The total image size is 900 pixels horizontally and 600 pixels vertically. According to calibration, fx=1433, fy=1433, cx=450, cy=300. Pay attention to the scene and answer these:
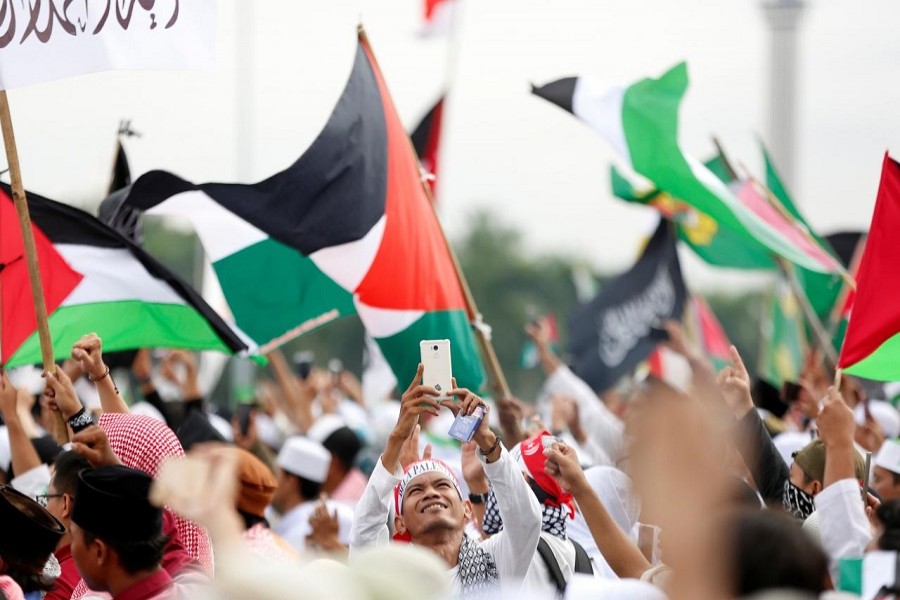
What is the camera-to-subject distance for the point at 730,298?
371ft

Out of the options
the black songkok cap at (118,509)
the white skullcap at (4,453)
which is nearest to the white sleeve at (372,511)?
the black songkok cap at (118,509)

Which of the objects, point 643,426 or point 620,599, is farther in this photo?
point 620,599

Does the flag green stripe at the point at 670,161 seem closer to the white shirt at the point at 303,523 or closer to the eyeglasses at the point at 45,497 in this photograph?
the white shirt at the point at 303,523

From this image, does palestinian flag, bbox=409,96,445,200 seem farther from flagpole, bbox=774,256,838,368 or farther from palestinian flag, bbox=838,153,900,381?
palestinian flag, bbox=838,153,900,381

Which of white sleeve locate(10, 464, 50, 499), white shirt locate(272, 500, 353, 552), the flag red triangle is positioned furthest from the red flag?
white shirt locate(272, 500, 353, 552)

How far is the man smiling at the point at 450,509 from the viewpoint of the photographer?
16.0 ft

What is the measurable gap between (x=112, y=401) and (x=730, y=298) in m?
110

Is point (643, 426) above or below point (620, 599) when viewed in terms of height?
above

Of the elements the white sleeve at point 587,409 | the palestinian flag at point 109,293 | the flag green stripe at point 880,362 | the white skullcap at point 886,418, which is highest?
the palestinian flag at point 109,293

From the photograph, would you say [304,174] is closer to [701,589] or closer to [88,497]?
[88,497]

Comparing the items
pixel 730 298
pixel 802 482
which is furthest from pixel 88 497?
pixel 730 298

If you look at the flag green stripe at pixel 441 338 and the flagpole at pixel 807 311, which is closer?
the flag green stripe at pixel 441 338

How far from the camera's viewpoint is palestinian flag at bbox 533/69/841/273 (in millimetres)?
8414

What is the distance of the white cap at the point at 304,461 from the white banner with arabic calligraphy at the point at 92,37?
367 cm
